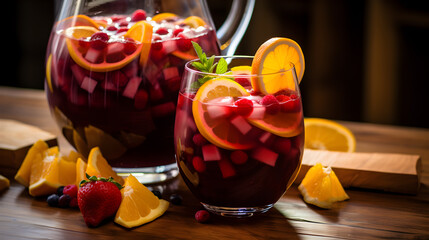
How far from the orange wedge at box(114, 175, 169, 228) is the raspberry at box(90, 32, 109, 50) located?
309 mm

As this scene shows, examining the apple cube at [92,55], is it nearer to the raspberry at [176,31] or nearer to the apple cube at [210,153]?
the raspberry at [176,31]

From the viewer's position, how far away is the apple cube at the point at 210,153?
41.8 inches

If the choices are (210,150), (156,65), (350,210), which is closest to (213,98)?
(210,150)

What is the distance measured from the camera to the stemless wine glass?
3.43 feet

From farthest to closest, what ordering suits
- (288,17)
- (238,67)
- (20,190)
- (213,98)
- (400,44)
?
(288,17)
(400,44)
(20,190)
(238,67)
(213,98)

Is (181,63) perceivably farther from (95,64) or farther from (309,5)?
(309,5)

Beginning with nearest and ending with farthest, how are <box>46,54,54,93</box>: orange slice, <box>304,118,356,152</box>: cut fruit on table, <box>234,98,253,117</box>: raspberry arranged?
<box>234,98,253,117</box>: raspberry
<box>46,54,54,93</box>: orange slice
<box>304,118,356,152</box>: cut fruit on table

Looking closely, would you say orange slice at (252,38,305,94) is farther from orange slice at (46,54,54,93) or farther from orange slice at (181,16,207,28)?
orange slice at (46,54,54,93)

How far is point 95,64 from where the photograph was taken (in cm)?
125

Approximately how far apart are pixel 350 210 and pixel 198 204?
1.09ft

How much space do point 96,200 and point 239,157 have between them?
0.98 feet

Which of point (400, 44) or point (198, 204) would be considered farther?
point (400, 44)

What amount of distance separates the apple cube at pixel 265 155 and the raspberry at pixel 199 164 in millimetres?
103

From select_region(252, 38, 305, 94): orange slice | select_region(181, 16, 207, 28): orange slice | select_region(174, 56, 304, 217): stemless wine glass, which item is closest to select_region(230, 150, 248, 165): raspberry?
select_region(174, 56, 304, 217): stemless wine glass
